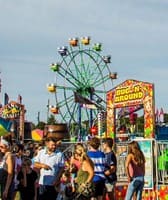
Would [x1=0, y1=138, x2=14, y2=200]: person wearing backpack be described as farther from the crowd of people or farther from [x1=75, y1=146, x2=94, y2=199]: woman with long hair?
[x1=75, y1=146, x2=94, y2=199]: woman with long hair

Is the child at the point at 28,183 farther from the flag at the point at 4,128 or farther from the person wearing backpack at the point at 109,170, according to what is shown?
the flag at the point at 4,128

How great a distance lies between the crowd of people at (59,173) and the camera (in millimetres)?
7707

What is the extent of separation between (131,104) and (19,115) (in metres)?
19.8

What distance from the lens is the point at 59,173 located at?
8.46m

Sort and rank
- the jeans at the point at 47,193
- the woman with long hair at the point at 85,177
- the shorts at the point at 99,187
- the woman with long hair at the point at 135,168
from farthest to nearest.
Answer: the woman with long hair at the point at 135,168
the shorts at the point at 99,187
the woman with long hair at the point at 85,177
the jeans at the point at 47,193

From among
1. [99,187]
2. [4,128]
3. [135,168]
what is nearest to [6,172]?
[99,187]

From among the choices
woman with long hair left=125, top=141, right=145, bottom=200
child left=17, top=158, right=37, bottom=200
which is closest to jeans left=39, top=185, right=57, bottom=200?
child left=17, top=158, right=37, bottom=200

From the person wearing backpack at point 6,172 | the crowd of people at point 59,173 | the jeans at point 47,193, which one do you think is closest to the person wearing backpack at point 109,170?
the crowd of people at point 59,173

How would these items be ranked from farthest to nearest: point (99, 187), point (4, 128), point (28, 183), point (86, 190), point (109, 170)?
point (4, 128) → point (109, 170) → point (28, 183) → point (99, 187) → point (86, 190)

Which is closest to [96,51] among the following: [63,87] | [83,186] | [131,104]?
[63,87]

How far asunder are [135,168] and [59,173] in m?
2.25

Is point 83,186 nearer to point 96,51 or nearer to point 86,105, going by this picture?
point 86,105

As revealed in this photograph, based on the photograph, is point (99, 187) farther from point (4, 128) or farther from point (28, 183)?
point (4, 128)

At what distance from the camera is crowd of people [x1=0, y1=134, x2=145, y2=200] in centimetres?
771
